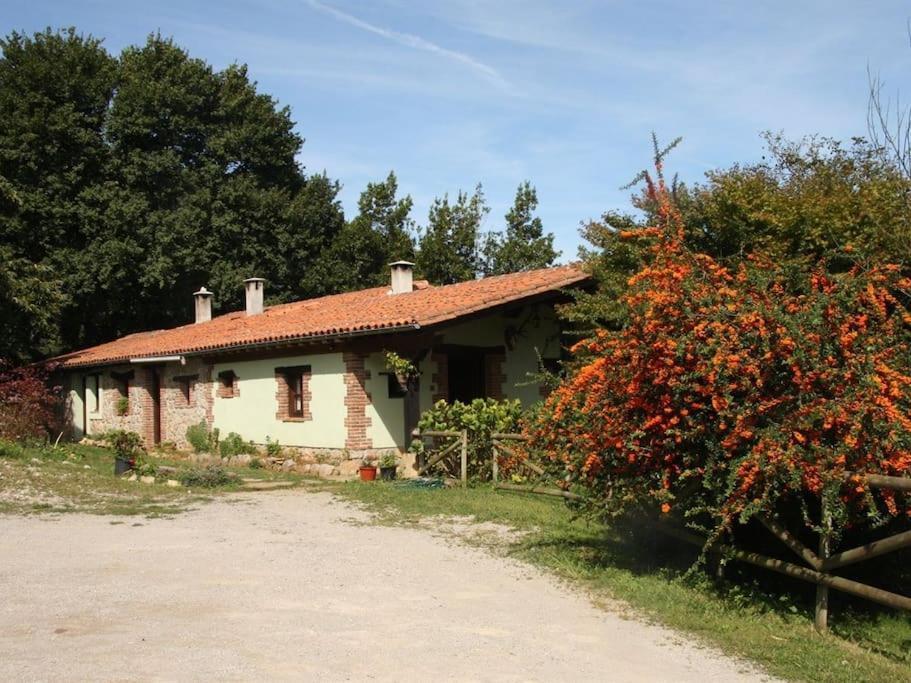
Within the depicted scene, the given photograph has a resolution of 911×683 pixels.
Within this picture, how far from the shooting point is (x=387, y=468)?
14031 millimetres

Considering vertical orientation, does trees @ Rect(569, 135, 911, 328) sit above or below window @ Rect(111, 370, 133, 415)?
above

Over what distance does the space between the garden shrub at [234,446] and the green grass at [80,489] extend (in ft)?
3.54

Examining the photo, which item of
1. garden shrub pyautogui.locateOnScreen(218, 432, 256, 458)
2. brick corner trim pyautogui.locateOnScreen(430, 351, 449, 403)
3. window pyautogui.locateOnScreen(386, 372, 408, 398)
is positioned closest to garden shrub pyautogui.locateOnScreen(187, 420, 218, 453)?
garden shrub pyautogui.locateOnScreen(218, 432, 256, 458)

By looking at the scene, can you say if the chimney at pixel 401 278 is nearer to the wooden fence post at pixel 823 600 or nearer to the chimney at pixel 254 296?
the chimney at pixel 254 296

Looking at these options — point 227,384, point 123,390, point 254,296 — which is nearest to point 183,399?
point 227,384

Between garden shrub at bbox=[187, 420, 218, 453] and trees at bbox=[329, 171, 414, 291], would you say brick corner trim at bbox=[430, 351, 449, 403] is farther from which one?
trees at bbox=[329, 171, 414, 291]

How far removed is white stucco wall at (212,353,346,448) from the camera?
15297 millimetres

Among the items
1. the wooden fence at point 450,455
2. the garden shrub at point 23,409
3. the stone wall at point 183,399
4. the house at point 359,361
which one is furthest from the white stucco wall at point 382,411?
the garden shrub at point 23,409

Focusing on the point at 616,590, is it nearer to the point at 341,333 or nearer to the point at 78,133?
the point at 341,333

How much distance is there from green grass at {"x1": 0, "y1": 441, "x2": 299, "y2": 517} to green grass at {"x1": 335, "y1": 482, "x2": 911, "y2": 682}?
5240 millimetres

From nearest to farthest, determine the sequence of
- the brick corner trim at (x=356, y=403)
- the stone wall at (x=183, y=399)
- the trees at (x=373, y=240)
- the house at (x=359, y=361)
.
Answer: the house at (x=359, y=361)
the brick corner trim at (x=356, y=403)
the stone wall at (x=183, y=399)
the trees at (x=373, y=240)

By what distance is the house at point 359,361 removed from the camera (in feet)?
48.3

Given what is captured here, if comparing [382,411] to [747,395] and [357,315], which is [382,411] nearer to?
[357,315]

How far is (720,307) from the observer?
6.11 meters
